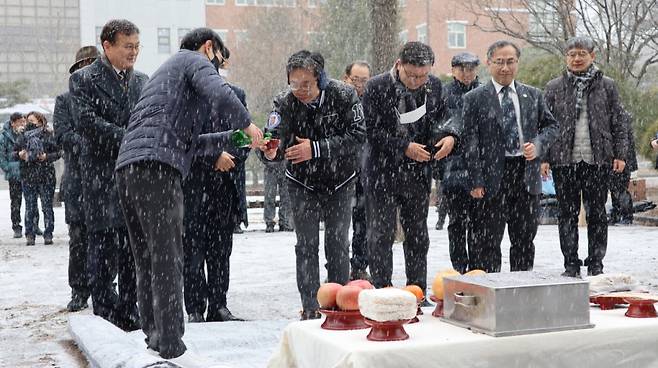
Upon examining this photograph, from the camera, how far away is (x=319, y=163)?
19.8 ft


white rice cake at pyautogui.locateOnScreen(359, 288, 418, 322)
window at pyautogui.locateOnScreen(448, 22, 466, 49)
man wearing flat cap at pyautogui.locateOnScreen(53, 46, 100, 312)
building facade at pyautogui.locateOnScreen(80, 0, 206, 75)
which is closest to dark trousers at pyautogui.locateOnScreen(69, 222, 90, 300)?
man wearing flat cap at pyautogui.locateOnScreen(53, 46, 100, 312)

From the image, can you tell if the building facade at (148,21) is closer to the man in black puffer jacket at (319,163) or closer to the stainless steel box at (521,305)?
the man in black puffer jacket at (319,163)

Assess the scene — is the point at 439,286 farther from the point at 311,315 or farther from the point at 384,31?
the point at 384,31

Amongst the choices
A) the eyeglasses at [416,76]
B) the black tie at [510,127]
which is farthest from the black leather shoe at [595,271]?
the eyeglasses at [416,76]

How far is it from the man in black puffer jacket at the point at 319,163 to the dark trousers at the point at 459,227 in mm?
1470

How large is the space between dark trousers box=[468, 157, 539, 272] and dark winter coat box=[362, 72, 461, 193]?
574 mm

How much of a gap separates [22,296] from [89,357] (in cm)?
341

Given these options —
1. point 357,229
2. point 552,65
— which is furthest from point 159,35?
point 357,229

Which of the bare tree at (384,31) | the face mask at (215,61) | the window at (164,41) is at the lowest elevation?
the face mask at (215,61)

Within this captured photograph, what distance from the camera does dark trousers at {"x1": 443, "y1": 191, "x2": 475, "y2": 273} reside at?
24.1 feet

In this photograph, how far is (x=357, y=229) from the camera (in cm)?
875

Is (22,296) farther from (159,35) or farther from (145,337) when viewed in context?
(159,35)

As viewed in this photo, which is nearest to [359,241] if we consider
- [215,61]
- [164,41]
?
Answer: [215,61]

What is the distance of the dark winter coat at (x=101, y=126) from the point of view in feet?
19.9
